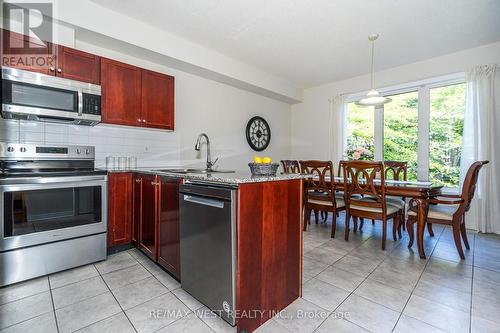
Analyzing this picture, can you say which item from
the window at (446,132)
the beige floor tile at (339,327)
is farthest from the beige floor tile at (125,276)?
the window at (446,132)

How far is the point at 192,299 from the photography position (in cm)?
163

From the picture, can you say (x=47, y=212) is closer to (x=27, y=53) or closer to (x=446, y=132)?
(x=27, y=53)

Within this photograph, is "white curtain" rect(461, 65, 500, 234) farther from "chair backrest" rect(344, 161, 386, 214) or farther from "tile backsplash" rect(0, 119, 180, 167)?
"tile backsplash" rect(0, 119, 180, 167)

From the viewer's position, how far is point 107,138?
279cm

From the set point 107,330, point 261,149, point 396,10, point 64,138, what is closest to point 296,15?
point 396,10

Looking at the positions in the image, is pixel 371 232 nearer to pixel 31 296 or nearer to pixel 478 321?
pixel 478 321

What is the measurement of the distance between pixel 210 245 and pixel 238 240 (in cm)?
25

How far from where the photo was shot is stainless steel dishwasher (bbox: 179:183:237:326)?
4.17 feet

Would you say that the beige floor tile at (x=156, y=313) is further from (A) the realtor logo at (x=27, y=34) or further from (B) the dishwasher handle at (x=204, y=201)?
(A) the realtor logo at (x=27, y=34)

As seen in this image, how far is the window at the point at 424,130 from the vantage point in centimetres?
365

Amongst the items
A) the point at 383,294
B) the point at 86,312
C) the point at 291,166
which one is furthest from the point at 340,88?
the point at 86,312

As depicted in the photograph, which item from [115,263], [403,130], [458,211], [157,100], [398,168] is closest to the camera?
[115,263]

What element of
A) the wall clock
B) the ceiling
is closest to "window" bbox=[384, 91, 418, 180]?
the ceiling

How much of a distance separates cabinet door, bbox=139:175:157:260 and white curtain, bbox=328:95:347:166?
3671 mm
